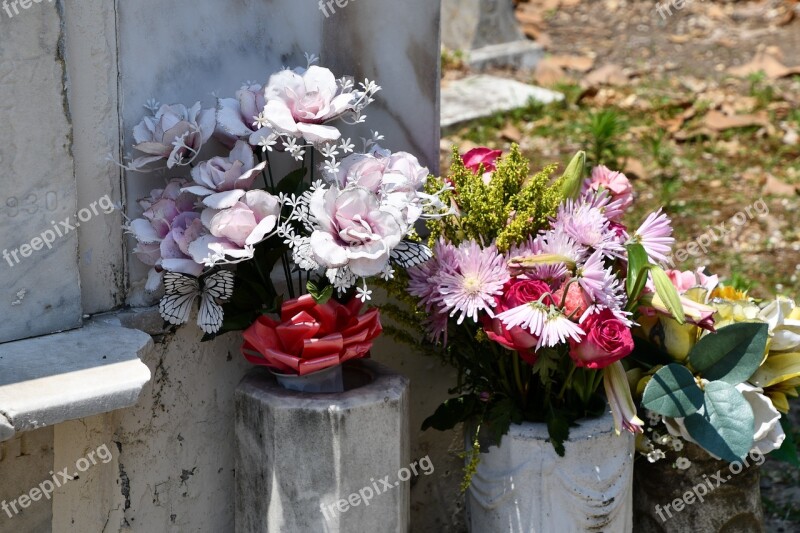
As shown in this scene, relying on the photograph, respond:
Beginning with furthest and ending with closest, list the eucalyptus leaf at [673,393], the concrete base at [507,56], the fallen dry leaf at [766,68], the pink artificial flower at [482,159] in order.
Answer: the concrete base at [507,56] → the fallen dry leaf at [766,68] → the pink artificial flower at [482,159] → the eucalyptus leaf at [673,393]

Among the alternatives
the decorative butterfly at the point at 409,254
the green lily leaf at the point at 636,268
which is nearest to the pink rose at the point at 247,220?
the decorative butterfly at the point at 409,254

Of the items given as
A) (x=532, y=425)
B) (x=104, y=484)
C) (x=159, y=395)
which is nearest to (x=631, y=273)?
(x=532, y=425)

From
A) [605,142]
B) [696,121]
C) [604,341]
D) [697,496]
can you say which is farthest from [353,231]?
[696,121]

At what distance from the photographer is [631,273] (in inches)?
82.6

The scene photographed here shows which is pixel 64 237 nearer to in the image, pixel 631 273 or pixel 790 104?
pixel 631 273

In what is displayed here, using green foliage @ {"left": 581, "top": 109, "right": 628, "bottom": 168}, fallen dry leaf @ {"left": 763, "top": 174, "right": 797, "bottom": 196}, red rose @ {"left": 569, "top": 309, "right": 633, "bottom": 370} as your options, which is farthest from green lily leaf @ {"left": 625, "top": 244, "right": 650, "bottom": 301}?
fallen dry leaf @ {"left": 763, "top": 174, "right": 797, "bottom": 196}

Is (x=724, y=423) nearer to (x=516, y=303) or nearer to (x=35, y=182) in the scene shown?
(x=516, y=303)

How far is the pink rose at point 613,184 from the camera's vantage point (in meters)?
2.37

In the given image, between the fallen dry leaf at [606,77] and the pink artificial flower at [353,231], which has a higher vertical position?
the pink artificial flower at [353,231]

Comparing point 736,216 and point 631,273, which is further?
point 736,216

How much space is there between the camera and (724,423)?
7.11 ft

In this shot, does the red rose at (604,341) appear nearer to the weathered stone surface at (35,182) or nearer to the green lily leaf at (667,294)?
the green lily leaf at (667,294)

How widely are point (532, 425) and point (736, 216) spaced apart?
7.33 feet

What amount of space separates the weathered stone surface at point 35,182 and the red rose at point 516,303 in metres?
0.81
